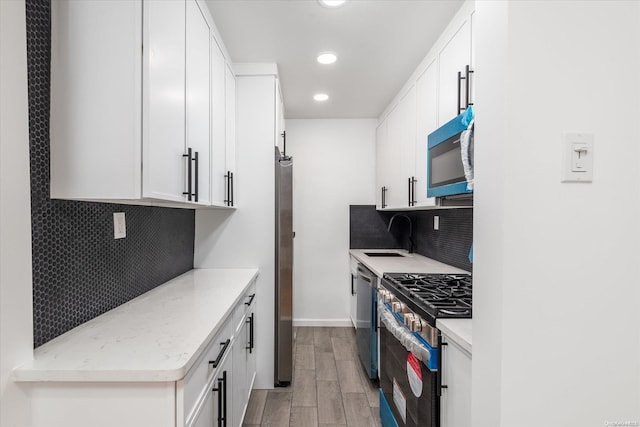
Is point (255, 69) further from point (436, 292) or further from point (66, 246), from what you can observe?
point (436, 292)

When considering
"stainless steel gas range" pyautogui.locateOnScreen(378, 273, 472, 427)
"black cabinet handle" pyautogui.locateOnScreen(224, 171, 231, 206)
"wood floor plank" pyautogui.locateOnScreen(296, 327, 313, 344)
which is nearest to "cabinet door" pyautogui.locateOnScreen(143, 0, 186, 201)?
"black cabinet handle" pyautogui.locateOnScreen(224, 171, 231, 206)

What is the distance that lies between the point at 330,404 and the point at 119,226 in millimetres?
1820

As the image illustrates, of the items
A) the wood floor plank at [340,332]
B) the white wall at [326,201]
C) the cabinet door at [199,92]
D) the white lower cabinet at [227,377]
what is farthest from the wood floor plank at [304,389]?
the cabinet door at [199,92]

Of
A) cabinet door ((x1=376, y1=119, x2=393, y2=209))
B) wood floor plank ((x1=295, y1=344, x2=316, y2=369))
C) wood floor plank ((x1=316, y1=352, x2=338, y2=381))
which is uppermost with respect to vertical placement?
cabinet door ((x1=376, y1=119, x2=393, y2=209))

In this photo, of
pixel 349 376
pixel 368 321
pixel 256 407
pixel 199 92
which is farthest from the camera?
pixel 349 376

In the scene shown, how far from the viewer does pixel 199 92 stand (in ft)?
5.53

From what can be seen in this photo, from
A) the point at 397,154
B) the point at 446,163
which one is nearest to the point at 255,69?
the point at 397,154

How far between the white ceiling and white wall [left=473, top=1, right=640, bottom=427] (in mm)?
1150

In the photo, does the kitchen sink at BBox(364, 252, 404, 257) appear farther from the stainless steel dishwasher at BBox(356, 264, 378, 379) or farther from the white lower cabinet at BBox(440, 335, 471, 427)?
the white lower cabinet at BBox(440, 335, 471, 427)

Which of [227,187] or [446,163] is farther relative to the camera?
[227,187]

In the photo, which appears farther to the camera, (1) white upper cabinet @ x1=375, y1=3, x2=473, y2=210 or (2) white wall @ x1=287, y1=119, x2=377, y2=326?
(2) white wall @ x1=287, y1=119, x2=377, y2=326

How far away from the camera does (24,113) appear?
934 mm

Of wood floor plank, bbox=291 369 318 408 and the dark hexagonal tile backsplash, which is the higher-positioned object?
the dark hexagonal tile backsplash

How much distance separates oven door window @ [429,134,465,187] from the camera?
1.60 metres
